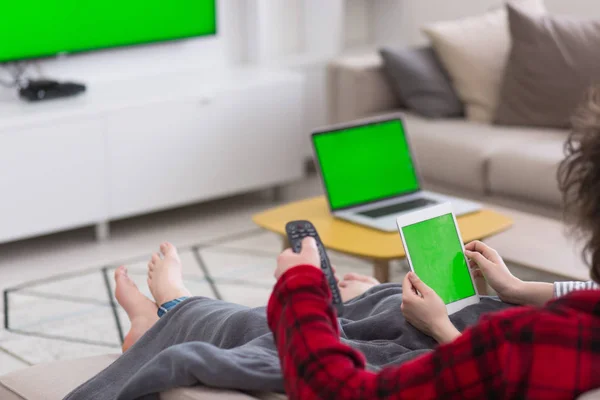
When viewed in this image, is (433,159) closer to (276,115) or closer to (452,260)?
(276,115)

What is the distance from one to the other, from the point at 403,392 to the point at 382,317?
476mm

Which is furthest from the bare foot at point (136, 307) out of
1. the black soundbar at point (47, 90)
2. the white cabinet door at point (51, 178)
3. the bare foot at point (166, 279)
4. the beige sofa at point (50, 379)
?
the black soundbar at point (47, 90)

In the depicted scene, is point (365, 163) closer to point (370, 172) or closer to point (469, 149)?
point (370, 172)

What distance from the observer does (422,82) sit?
4.13 m

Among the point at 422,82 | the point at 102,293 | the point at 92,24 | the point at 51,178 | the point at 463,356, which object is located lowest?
the point at 102,293

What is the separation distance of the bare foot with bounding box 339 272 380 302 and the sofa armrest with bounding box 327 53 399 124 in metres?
1.90

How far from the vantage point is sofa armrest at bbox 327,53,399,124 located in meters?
4.18

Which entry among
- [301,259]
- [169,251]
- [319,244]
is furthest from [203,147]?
[301,259]

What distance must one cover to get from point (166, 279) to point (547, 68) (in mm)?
2193

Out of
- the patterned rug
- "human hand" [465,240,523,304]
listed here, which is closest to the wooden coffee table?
the patterned rug

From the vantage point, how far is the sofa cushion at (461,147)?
381 centimetres

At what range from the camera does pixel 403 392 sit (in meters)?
1.34

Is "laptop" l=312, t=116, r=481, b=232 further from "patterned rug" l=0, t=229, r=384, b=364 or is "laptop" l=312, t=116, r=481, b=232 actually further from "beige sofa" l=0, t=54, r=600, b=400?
"beige sofa" l=0, t=54, r=600, b=400

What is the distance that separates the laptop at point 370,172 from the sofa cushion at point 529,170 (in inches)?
20.9
